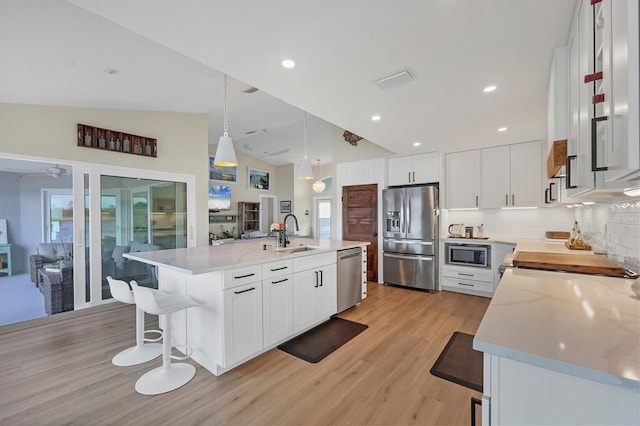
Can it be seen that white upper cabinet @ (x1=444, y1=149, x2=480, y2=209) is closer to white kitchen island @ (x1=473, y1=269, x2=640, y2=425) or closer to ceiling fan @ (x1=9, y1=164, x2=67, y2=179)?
white kitchen island @ (x1=473, y1=269, x2=640, y2=425)

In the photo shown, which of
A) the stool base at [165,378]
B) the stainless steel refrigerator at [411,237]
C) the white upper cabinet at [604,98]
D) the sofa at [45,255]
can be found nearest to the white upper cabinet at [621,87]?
the white upper cabinet at [604,98]

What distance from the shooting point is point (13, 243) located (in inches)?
143

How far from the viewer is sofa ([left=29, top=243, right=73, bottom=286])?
144 inches

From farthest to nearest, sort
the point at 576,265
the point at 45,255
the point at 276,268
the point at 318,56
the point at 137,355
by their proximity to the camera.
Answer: the point at 45,255, the point at 276,268, the point at 137,355, the point at 318,56, the point at 576,265

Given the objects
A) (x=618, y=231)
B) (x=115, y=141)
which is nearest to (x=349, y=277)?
(x=618, y=231)

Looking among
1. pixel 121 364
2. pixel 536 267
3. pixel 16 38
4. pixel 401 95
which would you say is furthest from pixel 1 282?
pixel 536 267

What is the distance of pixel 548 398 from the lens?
784 millimetres

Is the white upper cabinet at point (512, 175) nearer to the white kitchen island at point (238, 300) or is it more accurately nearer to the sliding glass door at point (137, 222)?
the white kitchen island at point (238, 300)

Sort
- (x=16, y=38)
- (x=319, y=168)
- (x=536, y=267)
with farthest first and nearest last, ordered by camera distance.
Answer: (x=319, y=168) < (x=16, y=38) < (x=536, y=267)

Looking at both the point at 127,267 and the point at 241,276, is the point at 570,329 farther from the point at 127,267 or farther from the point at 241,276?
the point at 127,267

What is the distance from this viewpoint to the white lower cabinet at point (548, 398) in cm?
70

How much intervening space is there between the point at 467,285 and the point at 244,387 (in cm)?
378

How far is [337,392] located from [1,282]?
466cm

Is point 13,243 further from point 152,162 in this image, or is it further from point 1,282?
point 152,162
